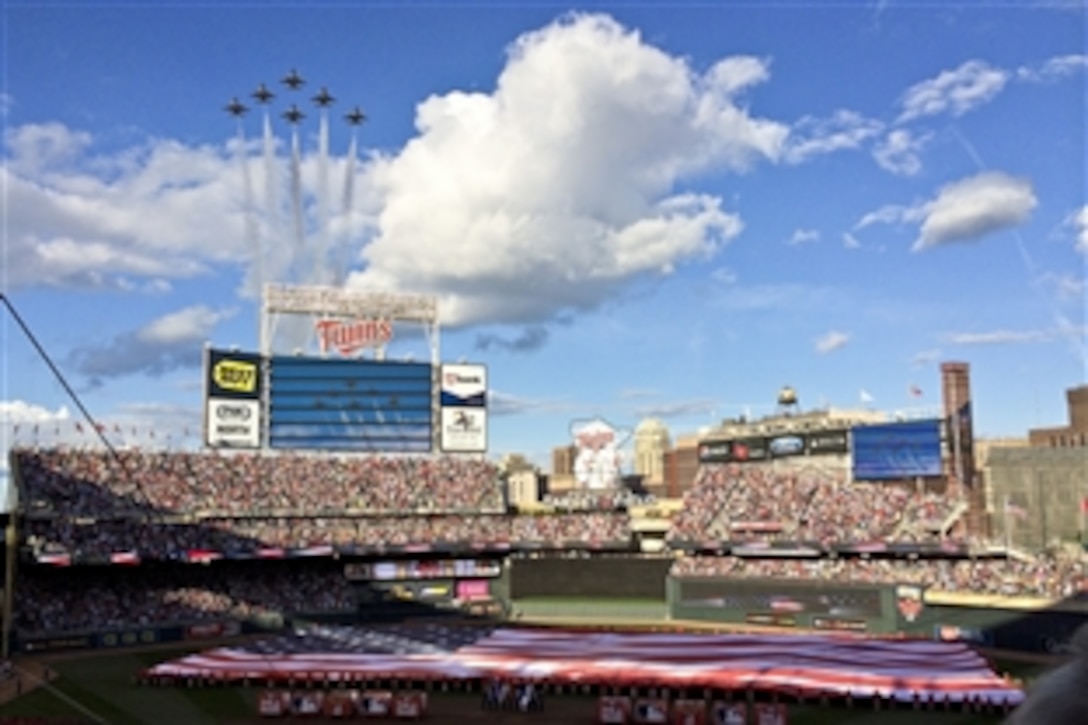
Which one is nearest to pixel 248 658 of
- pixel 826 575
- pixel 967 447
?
pixel 826 575

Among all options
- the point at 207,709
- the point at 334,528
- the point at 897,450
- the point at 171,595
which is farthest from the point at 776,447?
the point at 207,709

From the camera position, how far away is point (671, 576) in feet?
216

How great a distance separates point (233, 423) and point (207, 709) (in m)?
34.2

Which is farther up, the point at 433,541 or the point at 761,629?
the point at 433,541

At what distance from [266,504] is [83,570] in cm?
1308

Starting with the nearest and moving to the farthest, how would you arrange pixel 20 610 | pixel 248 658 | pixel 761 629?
pixel 248 658 < pixel 20 610 < pixel 761 629

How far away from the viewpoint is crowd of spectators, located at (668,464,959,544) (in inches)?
2475

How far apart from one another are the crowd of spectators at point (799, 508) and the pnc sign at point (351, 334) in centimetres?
2682

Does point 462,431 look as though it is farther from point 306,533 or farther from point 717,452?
point 717,452

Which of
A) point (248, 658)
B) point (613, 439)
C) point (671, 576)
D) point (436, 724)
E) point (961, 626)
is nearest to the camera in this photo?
point (436, 724)

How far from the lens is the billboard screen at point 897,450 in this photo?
6650 cm

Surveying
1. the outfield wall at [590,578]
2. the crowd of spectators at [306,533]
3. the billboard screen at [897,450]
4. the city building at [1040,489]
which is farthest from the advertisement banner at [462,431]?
the city building at [1040,489]

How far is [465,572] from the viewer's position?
7081 cm

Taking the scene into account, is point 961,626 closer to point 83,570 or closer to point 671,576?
point 671,576
